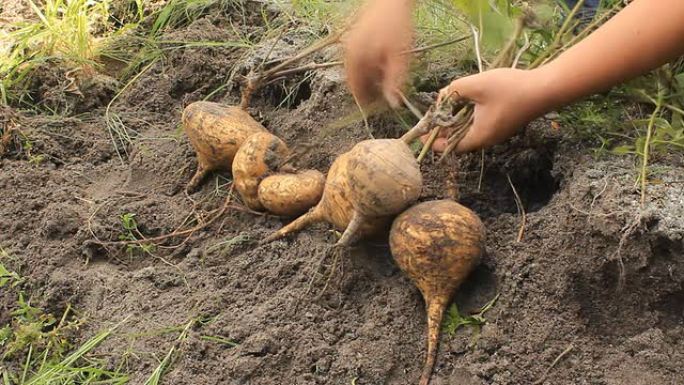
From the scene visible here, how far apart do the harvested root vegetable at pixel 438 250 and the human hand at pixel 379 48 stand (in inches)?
13.6

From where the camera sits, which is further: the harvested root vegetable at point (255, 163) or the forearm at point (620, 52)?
the harvested root vegetable at point (255, 163)

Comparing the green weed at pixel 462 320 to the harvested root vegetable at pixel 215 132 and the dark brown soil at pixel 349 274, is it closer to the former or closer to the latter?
the dark brown soil at pixel 349 274

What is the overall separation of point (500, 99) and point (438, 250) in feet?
1.04

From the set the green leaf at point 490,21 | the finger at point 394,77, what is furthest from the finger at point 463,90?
the green leaf at point 490,21

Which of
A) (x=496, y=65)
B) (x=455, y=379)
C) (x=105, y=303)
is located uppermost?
(x=496, y=65)

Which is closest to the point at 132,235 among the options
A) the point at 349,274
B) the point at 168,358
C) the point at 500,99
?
the point at 168,358

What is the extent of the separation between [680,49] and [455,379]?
2.31 ft

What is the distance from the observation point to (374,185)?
150 cm

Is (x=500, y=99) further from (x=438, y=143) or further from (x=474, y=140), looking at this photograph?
(x=438, y=143)

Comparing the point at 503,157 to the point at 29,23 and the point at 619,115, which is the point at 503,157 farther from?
the point at 29,23

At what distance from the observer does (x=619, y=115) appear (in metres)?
1.61

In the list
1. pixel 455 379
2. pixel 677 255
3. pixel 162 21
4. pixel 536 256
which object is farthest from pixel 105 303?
pixel 162 21

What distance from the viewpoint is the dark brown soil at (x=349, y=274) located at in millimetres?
1379

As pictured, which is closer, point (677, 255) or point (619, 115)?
point (677, 255)
